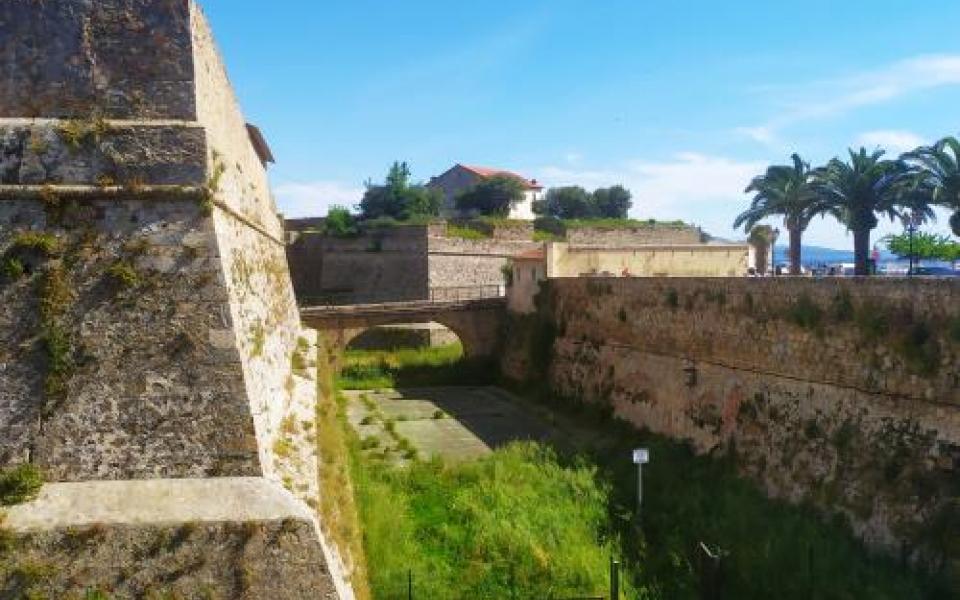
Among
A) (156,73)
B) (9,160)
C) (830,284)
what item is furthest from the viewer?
(830,284)

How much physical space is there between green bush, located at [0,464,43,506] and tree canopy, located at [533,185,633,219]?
49.0m

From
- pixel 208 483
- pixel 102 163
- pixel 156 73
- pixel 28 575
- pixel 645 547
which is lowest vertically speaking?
pixel 645 547

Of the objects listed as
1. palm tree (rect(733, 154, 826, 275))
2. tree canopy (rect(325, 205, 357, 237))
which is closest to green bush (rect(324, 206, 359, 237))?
tree canopy (rect(325, 205, 357, 237))

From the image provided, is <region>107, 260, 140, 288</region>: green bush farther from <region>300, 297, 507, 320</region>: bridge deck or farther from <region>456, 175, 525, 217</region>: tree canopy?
<region>456, 175, 525, 217</region>: tree canopy

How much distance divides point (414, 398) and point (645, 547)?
1452 centimetres

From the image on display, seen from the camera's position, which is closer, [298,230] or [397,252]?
[397,252]

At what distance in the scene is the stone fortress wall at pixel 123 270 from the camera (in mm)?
6469

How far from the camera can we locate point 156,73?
24.2 feet

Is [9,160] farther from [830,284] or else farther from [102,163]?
[830,284]

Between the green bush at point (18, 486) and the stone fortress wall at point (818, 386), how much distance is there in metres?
9.33

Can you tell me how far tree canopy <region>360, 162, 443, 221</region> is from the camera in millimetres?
45594

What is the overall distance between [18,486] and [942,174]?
2205cm

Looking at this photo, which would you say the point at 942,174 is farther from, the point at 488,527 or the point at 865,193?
the point at 488,527

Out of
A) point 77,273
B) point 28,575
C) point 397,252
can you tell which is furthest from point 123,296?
point 397,252
